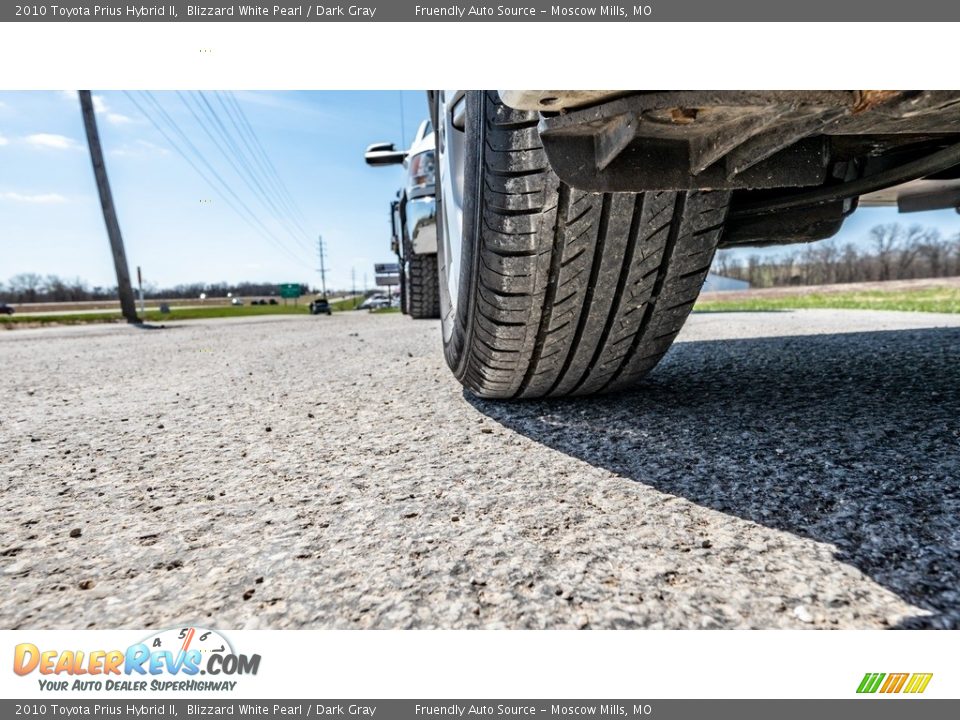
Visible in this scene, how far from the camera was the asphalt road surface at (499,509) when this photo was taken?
708mm

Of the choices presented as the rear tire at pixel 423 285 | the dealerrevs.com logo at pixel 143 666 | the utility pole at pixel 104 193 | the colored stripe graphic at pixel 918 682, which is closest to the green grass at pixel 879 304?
the rear tire at pixel 423 285

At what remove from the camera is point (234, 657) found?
0.64m

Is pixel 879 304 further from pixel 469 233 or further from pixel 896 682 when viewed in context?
pixel 896 682

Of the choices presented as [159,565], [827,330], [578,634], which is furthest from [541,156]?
[827,330]

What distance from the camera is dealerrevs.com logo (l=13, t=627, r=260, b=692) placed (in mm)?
625

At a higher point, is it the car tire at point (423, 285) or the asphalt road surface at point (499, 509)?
the asphalt road surface at point (499, 509)

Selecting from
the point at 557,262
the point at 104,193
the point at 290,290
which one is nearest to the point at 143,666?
the point at 557,262

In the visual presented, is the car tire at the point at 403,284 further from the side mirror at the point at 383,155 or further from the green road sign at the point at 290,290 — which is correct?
the green road sign at the point at 290,290

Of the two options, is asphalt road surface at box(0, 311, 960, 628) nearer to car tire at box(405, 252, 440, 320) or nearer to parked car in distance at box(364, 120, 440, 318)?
parked car in distance at box(364, 120, 440, 318)

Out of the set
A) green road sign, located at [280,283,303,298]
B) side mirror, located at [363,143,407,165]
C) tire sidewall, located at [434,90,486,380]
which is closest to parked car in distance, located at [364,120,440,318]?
side mirror, located at [363,143,407,165]

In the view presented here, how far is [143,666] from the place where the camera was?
24.9 inches

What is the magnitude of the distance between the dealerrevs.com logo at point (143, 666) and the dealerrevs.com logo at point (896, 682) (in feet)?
2.24

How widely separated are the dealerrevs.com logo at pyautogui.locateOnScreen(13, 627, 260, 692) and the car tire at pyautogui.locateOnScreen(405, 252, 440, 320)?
5.83 m

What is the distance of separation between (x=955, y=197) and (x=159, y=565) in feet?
8.36
